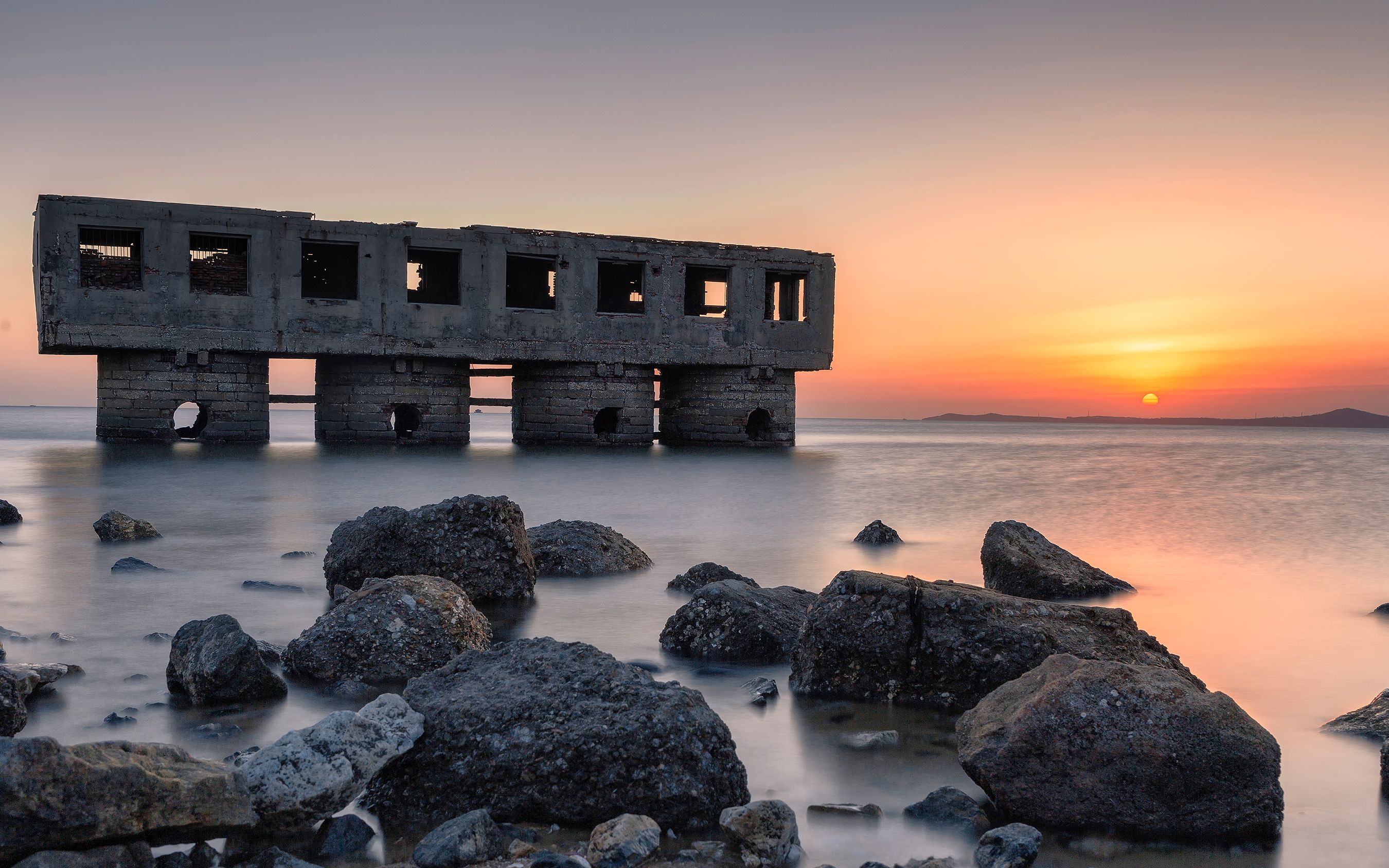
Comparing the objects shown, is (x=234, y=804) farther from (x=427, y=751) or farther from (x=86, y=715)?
(x=86, y=715)

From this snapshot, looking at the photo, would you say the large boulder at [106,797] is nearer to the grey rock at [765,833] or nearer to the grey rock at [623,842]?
the grey rock at [623,842]

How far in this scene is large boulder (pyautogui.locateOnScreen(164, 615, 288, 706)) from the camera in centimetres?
426

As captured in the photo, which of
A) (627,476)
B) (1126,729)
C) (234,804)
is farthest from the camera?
(627,476)

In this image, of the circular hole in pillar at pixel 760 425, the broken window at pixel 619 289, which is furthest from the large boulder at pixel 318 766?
the broken window at pixel 619 289

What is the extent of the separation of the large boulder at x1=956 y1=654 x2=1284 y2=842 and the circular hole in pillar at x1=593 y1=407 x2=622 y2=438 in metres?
22.6

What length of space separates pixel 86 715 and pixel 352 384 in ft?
68.5

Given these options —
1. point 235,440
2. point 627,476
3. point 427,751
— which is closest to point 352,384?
point 235,440

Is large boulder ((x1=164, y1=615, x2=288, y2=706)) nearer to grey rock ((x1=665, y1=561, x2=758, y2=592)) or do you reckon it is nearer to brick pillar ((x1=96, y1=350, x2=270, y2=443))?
grey rock ((x1=665, y1=561, x2=758, y2=592))

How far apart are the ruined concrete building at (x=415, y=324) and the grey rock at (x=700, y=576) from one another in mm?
17614

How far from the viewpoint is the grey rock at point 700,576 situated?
23.4 feet

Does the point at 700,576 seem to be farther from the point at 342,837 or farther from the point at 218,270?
the point at 218,270

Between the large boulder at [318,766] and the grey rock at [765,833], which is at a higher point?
the large boulder at [318,766]

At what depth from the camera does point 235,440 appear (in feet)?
76.6

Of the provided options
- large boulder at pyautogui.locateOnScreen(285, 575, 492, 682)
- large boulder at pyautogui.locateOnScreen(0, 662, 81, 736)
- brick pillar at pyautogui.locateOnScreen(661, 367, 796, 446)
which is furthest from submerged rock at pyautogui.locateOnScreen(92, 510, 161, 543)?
brick pillar at pyautogui.locateOnScreen(661, 367, 796, 446)
